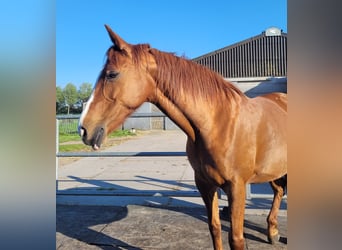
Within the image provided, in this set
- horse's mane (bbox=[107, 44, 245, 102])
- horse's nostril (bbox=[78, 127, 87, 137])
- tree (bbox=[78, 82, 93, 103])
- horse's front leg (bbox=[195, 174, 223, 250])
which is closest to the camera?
horse's nostril (bbox=[78, 127, 87, 137])

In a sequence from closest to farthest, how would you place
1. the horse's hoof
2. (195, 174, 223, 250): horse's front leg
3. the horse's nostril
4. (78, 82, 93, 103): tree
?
the horse's nostril < (78, 82, 93, 103): tree < (195, 174, 223, 250): horse's front leg < the horse's hoof

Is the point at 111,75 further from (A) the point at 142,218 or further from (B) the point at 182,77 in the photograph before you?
(A) the point at 142,218

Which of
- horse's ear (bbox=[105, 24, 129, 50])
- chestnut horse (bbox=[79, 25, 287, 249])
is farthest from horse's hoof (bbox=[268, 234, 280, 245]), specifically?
horse's ear (bbox=[105, 24, 129, 50])

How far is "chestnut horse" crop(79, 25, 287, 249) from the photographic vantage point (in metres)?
1.33

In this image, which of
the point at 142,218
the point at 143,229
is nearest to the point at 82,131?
the point at 143,229

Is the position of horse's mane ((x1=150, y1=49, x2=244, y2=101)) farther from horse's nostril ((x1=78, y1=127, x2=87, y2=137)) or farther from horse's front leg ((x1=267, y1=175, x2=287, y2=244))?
horse's front leg ((x1=267, y1=175, x2=287, y2=244))

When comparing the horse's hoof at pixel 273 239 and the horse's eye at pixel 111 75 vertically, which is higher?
the horse's eye at pixel 111 75

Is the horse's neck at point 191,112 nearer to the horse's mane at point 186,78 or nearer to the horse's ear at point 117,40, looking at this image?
the horse's mane at point 186,78

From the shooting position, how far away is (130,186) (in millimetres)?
4230

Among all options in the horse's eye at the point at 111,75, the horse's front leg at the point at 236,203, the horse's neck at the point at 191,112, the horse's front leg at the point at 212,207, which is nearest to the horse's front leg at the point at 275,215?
the horse's front leg at the point at 212,207

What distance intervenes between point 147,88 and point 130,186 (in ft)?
10.1

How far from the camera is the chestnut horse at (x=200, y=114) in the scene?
1327mm
